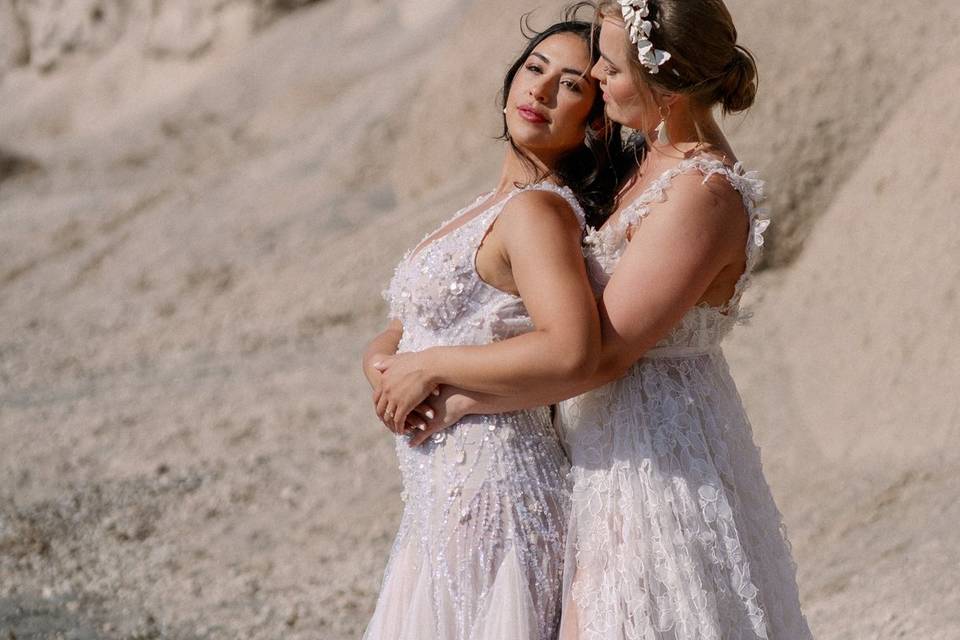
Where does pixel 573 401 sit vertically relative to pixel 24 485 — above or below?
above

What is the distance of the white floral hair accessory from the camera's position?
257cm

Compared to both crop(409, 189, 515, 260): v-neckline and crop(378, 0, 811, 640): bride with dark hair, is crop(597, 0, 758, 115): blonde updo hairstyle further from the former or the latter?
crop(409, 189, 515, 260): v-neckline

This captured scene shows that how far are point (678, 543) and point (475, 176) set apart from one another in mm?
7038

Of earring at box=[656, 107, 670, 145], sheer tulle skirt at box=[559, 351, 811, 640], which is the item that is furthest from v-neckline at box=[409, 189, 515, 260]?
sheer tulle skirt at box=[559, 351, 811, 640]

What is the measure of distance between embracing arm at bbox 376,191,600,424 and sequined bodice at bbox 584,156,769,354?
7cm

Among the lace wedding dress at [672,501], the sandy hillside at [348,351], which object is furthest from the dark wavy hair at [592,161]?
the sandy hillside at [348,351]

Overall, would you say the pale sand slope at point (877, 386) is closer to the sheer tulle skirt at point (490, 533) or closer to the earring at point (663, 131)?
the sheer tulle skirt at point (490, 533)

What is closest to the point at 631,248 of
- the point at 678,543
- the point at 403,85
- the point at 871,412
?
the point at 678,543

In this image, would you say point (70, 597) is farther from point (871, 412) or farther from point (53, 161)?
point (53, 161)

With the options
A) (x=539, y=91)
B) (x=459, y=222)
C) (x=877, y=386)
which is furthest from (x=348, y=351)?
(x=539, y=91)

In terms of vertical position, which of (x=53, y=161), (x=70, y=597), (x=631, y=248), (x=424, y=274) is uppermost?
(x=631, y=248)

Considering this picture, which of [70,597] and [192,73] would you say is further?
[192,73]

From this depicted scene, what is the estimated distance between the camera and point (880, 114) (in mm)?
7664

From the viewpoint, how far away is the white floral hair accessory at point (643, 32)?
8.43ft
